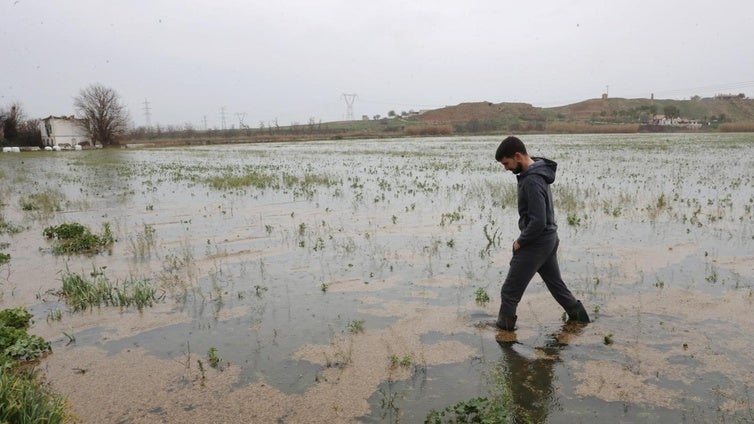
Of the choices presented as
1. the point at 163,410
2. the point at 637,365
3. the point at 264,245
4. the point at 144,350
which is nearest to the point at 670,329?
the point at 637,365

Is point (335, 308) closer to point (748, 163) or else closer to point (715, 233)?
point (715, 233)

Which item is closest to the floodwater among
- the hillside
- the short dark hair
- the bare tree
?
the short dark hair

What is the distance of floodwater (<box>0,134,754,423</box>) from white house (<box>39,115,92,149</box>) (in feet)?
274

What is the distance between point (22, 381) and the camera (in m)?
4.55

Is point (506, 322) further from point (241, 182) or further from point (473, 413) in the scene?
point (241, 182)

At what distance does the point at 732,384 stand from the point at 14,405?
6388mm

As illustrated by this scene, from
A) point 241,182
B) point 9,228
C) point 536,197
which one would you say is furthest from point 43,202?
point 536,197

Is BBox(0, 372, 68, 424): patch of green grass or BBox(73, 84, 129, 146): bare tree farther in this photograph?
BBox(73, 84, 129, 146): bare tree

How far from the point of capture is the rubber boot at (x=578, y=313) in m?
6.30

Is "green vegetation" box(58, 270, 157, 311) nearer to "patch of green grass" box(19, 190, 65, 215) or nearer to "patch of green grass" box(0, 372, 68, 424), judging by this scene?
"patch of green grass" box(0, 372, 68, 424)

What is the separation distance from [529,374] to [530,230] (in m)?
1.55

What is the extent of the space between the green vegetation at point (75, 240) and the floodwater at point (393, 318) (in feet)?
0.85

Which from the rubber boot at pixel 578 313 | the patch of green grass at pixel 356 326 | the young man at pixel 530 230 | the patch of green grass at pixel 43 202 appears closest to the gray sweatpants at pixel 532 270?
the young man at pixel 530 230

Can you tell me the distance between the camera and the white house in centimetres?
8456
